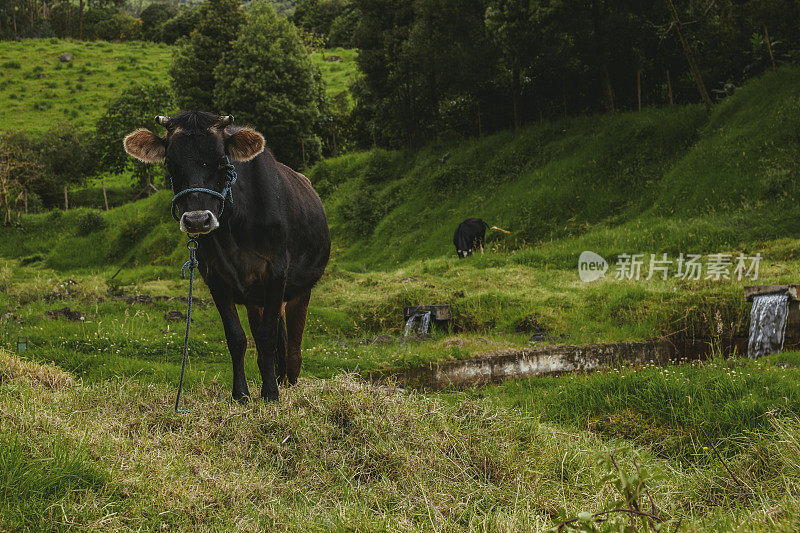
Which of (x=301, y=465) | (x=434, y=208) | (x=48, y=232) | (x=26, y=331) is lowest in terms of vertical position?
(x=48, y=232)

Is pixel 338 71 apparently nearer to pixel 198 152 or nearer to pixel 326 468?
pixel 198 152

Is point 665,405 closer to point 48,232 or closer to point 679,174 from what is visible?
point 679,174

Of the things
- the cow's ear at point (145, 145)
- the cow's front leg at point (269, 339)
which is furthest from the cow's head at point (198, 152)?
the cow's front leg at point (269, 339)

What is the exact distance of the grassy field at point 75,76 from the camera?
145 ft

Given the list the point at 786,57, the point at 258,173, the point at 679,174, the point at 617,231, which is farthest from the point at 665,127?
the point at 258,173

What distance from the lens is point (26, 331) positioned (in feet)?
29.0

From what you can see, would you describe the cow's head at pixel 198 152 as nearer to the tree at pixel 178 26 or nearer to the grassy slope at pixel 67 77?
the grassy slope at pixel 67 77

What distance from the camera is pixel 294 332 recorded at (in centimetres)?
659

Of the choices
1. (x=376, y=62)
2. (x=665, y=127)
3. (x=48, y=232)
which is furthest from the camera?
(x=48, y=232)

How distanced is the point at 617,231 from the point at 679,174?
352 centimetres

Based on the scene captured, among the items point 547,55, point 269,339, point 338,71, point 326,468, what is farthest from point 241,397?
point 338,71

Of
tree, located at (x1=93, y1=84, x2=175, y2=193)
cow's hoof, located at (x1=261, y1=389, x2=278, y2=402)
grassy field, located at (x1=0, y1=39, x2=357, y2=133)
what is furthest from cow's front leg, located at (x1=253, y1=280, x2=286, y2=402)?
grassy field, located at (x1=0, y1=39, x2=357, y2=133)

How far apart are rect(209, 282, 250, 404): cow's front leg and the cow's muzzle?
1.07 m

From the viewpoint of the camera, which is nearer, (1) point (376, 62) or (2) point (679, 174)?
(2) point (679, 174)
